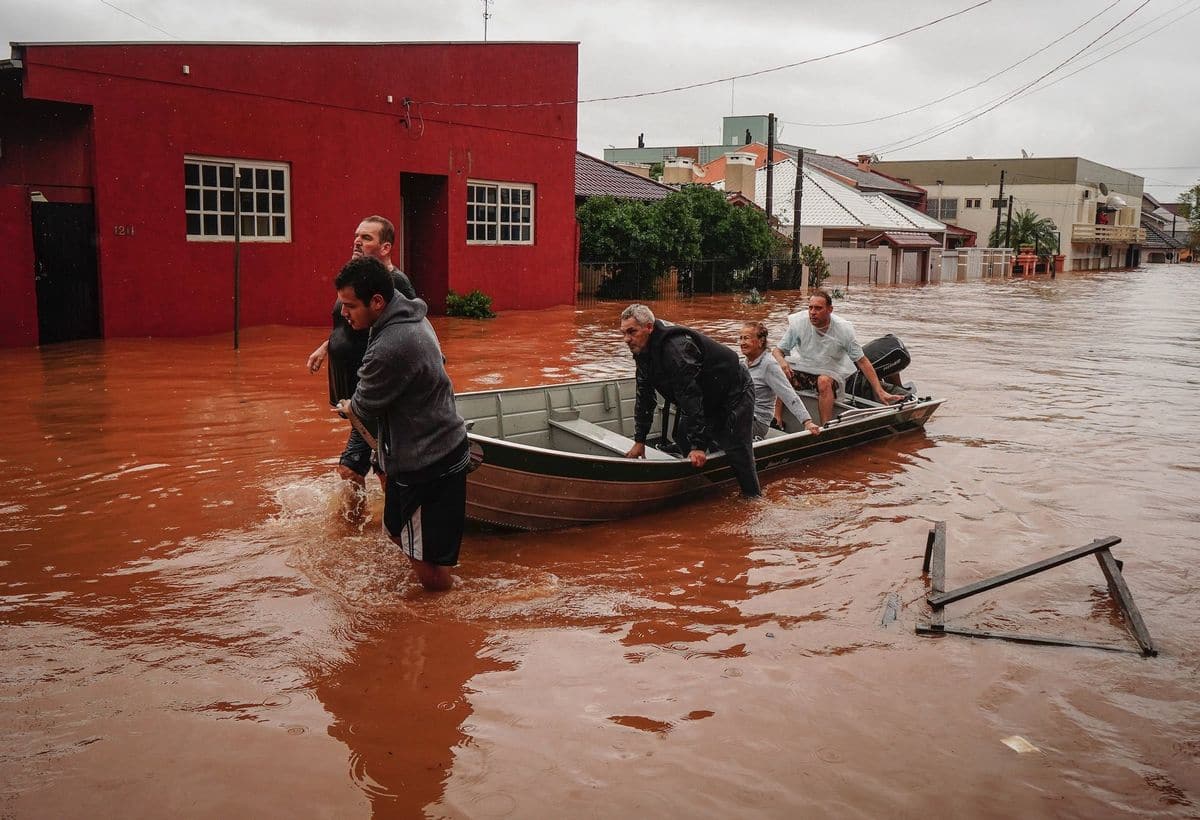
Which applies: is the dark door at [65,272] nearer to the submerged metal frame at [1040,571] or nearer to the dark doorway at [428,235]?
the dark doorway at [428,235]

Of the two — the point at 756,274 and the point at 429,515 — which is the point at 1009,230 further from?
the point at 429,515

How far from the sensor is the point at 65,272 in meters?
15.8

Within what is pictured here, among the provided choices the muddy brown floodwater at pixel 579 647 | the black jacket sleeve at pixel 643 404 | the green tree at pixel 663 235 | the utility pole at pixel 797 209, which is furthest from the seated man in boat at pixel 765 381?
the utility pole at pixel 797 209

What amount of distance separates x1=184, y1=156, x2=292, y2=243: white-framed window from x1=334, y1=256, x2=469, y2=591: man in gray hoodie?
12497mm

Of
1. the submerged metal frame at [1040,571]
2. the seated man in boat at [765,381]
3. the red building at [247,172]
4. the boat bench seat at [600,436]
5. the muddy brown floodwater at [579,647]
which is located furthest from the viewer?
the red building at [247,172]

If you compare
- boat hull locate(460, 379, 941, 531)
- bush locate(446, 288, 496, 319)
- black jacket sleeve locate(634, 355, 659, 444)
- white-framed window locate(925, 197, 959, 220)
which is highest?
white-framed window locate(925, 197, 959, 220)

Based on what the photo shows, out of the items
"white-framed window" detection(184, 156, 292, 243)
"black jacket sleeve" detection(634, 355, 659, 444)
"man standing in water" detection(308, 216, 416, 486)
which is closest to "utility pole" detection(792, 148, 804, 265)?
"white-framed window" detection(184, 156, 292, 243)

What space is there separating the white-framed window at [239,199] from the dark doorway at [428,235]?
3715 mm

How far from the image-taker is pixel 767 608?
20.7 ft

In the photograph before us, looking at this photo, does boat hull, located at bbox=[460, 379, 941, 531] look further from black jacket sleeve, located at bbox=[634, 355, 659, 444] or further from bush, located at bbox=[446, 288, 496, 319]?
bush, located at bbox=[446, 288, 496, 319]

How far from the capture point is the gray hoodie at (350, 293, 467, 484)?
5.04m

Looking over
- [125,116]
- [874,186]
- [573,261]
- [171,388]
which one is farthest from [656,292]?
[874,186]

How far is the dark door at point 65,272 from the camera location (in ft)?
50.6

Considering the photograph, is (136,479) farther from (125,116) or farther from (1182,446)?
(1182,446)
